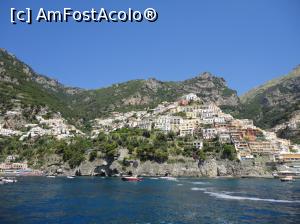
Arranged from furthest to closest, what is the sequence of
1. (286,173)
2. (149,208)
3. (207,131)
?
1. (207,131)
2. (286,173)
3. (149,208)

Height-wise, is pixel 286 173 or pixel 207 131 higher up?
pixel 207 131

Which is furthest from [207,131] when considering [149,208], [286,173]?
[149,208]

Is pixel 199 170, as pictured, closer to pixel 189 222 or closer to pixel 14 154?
pixel 14 154

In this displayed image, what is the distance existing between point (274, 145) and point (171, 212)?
11634 centimetres

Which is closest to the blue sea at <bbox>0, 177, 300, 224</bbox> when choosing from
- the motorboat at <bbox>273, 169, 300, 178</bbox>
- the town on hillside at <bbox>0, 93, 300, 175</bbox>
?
the motorboat at <bbox>273, 169, 300, 178</bbox>

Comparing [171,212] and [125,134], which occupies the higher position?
[125,134]

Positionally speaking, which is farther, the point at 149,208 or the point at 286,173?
the point at 286,173

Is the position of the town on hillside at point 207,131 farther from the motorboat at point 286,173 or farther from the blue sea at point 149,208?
the blue sea at point 149,208

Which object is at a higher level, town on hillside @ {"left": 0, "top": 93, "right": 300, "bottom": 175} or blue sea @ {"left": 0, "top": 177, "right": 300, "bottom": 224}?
→ town on hillside @ {"left": 0, "top": 93, "right": 300, "bottom": 175}

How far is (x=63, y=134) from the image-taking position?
182875 mm

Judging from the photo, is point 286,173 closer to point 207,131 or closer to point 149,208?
point 207,131

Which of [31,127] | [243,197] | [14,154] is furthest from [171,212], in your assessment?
[31,127]

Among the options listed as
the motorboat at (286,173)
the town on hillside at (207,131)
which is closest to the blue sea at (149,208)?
the motorboat at (286,173)

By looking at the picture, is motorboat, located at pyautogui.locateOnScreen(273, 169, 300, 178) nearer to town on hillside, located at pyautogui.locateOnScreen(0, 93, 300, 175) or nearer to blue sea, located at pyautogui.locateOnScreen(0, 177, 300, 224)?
town on hillside, located at pyautogui.locateOnScreen(0, 93, 300, 175)
